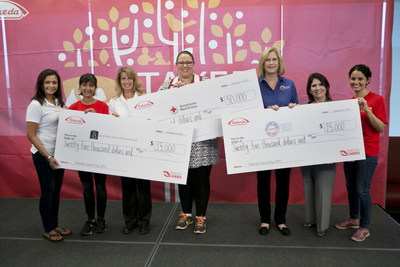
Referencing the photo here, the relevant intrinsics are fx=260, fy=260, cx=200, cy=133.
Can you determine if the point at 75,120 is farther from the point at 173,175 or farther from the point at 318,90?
the point at 318,90

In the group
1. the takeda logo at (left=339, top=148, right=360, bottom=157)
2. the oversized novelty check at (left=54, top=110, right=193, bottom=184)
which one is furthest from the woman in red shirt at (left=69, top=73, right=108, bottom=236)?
the takeda logo at (left=339, top=148, right=360, bottom=157)

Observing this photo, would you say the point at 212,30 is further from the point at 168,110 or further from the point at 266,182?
the point at 266,182

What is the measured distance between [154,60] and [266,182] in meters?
1.78

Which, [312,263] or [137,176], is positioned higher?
[137,176]

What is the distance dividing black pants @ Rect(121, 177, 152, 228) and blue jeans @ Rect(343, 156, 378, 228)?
5.53ft

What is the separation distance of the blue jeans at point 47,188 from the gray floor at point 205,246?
0.71ft

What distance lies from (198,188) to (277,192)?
66 cm

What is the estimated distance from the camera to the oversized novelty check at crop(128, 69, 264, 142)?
1981 mm

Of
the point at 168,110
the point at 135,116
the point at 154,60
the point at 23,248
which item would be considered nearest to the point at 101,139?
the point at 135,116

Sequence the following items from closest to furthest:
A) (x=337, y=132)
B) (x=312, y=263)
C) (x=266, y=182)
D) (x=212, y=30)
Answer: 1. (x=312, y=263)
2. (x=337, y=132)
3. (x=266, y=182)
4. (x=212, y=30)

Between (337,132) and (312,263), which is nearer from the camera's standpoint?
(312,263)

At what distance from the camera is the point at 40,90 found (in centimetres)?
199

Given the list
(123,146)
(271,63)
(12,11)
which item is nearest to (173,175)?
(123,146)

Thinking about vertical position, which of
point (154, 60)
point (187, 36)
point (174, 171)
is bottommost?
point (174, 171)
